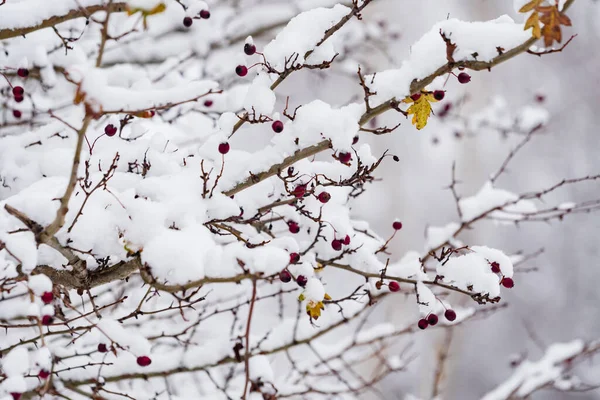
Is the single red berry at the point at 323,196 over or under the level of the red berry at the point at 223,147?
under

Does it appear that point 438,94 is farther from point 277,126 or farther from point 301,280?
point 301,280

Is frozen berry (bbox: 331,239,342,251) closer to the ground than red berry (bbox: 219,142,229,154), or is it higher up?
closer to the ground

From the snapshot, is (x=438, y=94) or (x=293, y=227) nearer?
(x=438, y=94)

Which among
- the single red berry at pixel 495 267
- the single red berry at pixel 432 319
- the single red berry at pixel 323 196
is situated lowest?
the single red berry at pixel 432 319

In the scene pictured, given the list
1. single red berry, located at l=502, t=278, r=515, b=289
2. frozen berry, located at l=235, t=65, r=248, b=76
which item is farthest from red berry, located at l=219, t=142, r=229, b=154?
single red berry, located at l=502, t=278, r=515, b=289

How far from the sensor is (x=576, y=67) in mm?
11492

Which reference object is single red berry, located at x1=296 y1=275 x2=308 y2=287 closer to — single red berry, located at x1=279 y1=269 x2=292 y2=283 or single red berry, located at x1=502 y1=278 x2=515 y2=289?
single red berry, located at x1=279 y1=269 x2=292 y2=283

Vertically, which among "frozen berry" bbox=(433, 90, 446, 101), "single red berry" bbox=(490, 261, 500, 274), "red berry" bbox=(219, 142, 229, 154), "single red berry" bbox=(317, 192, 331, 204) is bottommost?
"single red berry" bbox=(490, 261, 500, 274)

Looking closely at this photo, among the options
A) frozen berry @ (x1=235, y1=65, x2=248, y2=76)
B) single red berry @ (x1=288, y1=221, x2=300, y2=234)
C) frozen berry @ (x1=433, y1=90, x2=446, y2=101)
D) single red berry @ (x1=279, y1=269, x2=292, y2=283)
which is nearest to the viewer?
single red berry @ (x1=279, y1=269, x2=292, y2=283)

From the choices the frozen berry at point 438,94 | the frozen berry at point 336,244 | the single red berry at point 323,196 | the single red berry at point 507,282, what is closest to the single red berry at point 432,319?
the single red berry at point 507,282

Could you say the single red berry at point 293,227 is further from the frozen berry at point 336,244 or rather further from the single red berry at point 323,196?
the single red berry at point 323,196

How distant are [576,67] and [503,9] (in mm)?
3600

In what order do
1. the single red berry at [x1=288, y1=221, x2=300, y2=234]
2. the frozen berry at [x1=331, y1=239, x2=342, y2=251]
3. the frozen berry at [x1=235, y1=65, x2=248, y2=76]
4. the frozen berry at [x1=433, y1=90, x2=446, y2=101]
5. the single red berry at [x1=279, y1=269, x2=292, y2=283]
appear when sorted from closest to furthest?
1. the single red berry at [x1=279, y1=269, x2=292, y2=283]
2. the frozen berry at [x1=433, y1=90, x2=446, y2=101]
3. the frozen berry at [x1=235, y1=65, x2=248, y2=76]
4. the frozen berry at [x1=331, y1=239, x2=342, y2=251]
5. the single red berry at [x1=288, y1=221, x2=300, y2=234]

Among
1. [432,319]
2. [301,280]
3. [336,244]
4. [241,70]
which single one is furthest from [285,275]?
[241,70]
